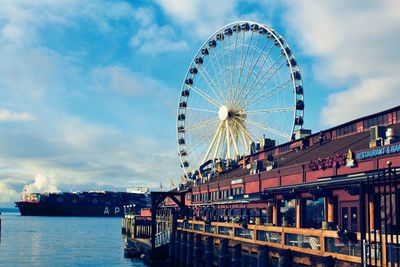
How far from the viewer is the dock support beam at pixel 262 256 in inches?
1206

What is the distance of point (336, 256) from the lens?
961 inches

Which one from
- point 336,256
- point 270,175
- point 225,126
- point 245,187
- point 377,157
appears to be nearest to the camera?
point 336,256

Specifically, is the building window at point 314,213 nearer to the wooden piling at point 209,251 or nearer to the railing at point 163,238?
the wooden piling at point 209,251

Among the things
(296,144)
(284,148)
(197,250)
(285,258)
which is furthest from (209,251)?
(284,148)

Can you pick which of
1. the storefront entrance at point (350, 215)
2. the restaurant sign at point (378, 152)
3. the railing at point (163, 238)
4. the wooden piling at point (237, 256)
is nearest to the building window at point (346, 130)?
the restaurant sign at point (378, 152)

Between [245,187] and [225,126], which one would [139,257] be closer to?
[245,187]

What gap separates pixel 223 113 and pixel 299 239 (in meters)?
59.7

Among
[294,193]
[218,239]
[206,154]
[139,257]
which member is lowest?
[139,257]

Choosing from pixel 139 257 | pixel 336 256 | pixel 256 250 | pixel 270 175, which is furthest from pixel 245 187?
pixel 336 256

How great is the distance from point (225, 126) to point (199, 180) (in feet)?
51.7

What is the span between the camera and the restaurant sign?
37812 mm

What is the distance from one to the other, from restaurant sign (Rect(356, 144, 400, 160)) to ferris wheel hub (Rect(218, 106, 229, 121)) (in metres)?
45.7

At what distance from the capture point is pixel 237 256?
117 feet

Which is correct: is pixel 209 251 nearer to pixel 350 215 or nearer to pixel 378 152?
pixel 350 215
